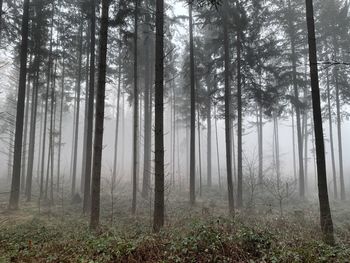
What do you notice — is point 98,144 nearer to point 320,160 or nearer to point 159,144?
point 159,144

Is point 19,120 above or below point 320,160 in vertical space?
above

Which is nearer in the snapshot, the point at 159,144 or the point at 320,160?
the point at 320,160

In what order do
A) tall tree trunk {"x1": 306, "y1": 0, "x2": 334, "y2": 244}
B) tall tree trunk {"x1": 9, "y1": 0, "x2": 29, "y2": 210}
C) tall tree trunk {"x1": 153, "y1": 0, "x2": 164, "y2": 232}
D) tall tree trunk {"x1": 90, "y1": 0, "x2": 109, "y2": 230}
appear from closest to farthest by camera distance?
tall tree trunk {"x1": 306, "y1": 0, "x2": 334, "y2": 244}, tall tree trunk {"x1": 153, "y1": 0, "x2": 164, "y2": 232}, tall tree trunk {"x1": 90, "y1": 0, "x2": 109, "y2": 230}, tall tree trunk {"x1": 9, "y1": 0, "x2": 29, "y2": 210}

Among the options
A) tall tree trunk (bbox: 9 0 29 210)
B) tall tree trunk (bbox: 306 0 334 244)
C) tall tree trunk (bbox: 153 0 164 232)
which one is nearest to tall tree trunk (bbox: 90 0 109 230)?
tall tree trunk (bbox: 153 0 164 232)

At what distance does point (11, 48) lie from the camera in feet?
55.4

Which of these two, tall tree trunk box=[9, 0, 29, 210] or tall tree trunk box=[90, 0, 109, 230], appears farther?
tall tree trunk box=[9, 0, 29, 210]

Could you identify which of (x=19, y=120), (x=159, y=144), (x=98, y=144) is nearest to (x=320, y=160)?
(x=159, y=144)

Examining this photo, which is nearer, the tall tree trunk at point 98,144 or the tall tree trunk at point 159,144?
the tall tree trunk at point 159,144

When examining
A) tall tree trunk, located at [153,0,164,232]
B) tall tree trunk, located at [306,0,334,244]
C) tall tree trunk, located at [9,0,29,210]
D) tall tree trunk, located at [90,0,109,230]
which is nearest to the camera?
tall tree trunk, located at [306,0,334,244]

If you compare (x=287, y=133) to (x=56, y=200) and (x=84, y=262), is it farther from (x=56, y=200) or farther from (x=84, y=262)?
(x=84, y=262)

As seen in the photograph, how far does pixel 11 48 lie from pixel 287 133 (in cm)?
6537

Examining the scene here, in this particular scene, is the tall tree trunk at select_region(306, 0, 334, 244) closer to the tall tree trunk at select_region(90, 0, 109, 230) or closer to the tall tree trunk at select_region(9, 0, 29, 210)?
the tall tree trunk at select_region(90, 0, 109, 230)

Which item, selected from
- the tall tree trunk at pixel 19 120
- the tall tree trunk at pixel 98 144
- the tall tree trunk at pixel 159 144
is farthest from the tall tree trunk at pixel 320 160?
the tall tree trunk at pixel 19 120

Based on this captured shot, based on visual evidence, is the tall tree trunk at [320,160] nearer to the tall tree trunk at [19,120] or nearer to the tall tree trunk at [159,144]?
the tall tree trunk at [159,144]
